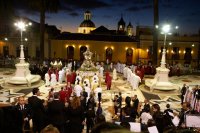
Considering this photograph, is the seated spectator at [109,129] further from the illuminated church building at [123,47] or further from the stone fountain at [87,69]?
the illuminated church building at [123,47]

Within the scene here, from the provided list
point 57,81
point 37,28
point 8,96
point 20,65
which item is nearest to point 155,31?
point 57,81

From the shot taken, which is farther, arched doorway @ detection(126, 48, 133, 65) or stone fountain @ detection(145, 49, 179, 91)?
arched doorway @ detection(126, 48, 133, 65)

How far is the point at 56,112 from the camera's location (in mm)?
A: 9344

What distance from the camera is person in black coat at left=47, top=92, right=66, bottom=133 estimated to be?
30.2 feet

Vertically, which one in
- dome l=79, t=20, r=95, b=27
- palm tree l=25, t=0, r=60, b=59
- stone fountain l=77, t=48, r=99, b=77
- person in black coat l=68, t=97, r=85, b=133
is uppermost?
dome l=79, t=20, r=95, b=27

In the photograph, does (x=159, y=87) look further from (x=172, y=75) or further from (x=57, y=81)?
(x=172, y=75)

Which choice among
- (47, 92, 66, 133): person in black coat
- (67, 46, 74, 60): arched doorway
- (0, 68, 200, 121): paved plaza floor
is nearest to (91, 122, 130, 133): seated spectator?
(47, 92, 66, 133): person in black coat

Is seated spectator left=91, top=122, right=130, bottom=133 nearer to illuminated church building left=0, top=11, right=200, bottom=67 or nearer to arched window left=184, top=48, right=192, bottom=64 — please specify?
illuminated church building left=0, top=11, right=200, bottom=67

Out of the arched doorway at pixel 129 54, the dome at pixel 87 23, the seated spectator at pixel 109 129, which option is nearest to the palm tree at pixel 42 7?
the arched doorway at pixel 129 54

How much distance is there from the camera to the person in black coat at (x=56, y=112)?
922 centimetres

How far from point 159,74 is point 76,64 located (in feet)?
43.6

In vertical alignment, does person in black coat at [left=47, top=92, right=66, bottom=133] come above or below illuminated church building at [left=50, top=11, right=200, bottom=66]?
below

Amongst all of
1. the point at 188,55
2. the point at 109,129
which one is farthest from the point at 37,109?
the point at 188,55

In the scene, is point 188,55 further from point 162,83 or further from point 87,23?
point 87,23
